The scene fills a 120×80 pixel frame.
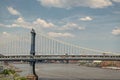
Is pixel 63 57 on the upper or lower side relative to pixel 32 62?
upper

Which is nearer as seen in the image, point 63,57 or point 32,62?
point 63,57

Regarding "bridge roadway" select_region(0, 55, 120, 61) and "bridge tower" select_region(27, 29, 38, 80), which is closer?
"bridge roadway" select_region(0, 55, 120, 61)

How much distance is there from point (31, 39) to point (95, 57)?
733 inches

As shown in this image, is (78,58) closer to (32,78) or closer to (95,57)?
(95,57)

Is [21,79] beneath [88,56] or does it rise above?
beneath

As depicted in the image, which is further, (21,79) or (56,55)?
(56,55)

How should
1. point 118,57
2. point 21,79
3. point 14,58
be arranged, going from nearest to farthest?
point 21,79 → point 118,57 → point 14,58

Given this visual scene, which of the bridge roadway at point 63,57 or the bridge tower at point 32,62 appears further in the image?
the bridge tower at point 32,62

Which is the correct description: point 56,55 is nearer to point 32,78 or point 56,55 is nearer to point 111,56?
point 32,78

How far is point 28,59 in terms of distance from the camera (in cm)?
8700

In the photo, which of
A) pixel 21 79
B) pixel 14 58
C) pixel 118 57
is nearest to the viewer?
pixel 21 79

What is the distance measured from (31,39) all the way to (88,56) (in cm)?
1666

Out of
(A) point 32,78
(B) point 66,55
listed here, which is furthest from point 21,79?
(B) point 66,55

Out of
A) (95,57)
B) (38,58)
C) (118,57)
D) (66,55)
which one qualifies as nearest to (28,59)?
(38,58)
